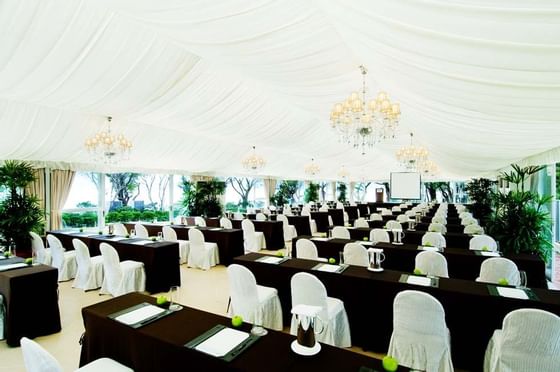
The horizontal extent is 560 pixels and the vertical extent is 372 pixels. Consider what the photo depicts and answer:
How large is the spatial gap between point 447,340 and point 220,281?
15.1ft

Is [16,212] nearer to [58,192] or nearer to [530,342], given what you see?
[58,192]

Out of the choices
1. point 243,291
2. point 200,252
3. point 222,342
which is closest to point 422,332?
point 222,342

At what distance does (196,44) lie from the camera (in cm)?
396

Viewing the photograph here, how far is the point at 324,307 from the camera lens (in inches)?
121

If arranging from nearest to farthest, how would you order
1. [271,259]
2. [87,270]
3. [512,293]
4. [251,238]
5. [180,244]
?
[512,293]
[271,259]
[87,270]
[180,244]
[251,238]

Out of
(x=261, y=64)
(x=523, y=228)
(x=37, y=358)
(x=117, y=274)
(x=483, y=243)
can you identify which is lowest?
(x=117, y=274)

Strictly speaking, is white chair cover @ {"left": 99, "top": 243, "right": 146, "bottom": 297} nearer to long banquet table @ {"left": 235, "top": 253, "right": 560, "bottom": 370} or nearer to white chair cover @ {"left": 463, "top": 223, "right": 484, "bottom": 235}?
long banquet table @ {"left": 235, "top": 253, "right": 560, "bottom": 370}

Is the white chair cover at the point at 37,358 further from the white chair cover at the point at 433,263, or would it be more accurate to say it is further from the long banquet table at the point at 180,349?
the white chair cover at the point at 433,263

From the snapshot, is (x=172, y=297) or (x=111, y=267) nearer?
(x=172, y=297)

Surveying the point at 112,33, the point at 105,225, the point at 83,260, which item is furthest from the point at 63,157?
the point at 112,33

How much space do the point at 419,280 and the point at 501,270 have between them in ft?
4.79

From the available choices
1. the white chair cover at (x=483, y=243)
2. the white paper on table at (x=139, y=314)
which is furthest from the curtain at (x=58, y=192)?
the white chair cover at (x=483, y=243)

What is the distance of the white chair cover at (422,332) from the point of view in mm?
2574

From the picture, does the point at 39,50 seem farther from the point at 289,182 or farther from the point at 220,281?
the point at 289,182
